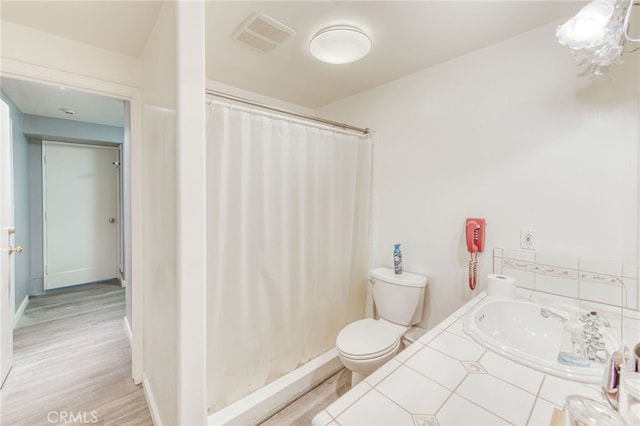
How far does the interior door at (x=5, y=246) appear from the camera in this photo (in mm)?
1772

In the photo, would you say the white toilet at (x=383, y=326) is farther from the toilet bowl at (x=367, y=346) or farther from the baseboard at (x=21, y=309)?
the baseboard at (x=21, y=309)

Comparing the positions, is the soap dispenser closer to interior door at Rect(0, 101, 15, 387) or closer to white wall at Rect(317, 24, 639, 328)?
white wall at Rect(317, 24, 639, 328)

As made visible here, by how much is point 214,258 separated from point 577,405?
1.47 m

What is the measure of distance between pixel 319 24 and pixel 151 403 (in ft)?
7.85

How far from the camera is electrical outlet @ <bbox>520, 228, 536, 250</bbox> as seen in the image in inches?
60.7

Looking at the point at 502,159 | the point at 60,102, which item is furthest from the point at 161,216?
the point at 60,102

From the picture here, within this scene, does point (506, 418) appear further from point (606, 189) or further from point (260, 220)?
point (260, 220)

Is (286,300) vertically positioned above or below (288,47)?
below

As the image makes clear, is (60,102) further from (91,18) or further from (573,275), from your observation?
(573,275)

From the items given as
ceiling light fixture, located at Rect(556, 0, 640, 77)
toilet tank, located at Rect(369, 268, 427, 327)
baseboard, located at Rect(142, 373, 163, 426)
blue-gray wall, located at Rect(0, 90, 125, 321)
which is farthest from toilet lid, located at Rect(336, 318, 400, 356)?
blue-gray wall, located at Rect(0, 90, 125, 321)

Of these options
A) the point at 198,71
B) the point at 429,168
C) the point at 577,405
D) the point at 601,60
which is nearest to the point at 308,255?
the point at 429,168

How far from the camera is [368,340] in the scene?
1707 millimetres

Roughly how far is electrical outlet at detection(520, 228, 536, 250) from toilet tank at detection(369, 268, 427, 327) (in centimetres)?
64

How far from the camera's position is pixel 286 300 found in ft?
6.02
